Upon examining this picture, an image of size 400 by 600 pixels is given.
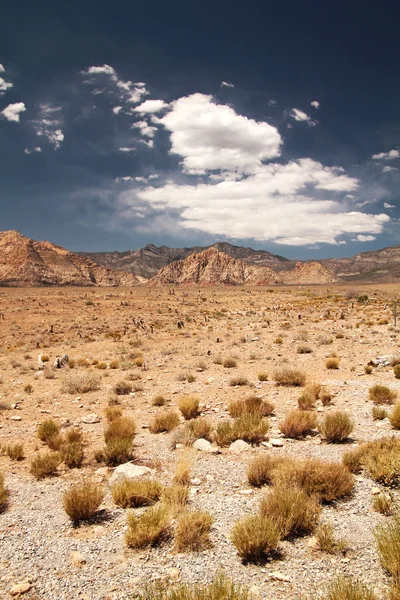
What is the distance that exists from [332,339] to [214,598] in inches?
817

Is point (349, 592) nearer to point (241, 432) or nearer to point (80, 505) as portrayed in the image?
point (80, 505)

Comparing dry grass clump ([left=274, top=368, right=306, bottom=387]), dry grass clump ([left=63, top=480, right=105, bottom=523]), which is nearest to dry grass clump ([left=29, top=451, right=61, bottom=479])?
dry grass clump ([left=63, top=480, right=105, bottom=523])

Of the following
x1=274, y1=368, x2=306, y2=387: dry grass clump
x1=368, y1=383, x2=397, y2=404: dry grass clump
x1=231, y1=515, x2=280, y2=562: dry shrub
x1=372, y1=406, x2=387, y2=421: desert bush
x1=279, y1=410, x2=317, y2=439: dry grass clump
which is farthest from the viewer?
x1=274, y1=368, x2=306, y2=387: dry grass clump

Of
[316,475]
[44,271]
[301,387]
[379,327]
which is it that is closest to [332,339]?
[379,327]

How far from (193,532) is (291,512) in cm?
134

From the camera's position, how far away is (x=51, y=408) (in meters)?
12.3

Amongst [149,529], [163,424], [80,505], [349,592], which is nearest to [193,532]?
[149,529]

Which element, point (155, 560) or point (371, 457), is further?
point (371, 457)

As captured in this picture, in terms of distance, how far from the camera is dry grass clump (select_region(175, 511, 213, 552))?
4623 mm

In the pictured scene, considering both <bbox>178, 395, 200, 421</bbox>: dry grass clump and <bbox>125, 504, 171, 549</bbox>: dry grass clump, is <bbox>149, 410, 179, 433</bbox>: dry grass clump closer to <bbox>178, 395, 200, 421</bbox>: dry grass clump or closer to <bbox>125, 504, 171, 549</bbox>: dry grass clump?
<bbox>178, 395, 200, 421</bbox>: dry grass clump

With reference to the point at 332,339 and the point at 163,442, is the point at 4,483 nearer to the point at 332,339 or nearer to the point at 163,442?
the point at 163,442

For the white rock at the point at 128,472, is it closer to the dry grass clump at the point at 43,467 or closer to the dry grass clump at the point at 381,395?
the dry grass clump at the point at 43,467

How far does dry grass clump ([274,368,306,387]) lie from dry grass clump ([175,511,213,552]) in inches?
356

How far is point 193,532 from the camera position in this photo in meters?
4.68
